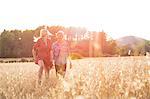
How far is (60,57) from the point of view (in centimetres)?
964

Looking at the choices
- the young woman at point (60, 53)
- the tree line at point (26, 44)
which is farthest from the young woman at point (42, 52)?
the tree line at point (26, 44)

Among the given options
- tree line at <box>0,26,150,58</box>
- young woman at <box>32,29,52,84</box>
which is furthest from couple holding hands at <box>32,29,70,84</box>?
tree line at <box>0,26,150,58</box>

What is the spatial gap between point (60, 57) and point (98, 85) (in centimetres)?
412

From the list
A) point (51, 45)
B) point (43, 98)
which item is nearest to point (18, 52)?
point (51, 45)

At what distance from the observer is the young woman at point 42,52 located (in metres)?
9.58

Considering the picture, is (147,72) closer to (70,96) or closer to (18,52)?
(70,96)

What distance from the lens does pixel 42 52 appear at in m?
9.69

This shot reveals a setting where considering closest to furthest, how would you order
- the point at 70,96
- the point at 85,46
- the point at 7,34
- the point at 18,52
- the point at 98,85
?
the point at 70,96
the point at 98,85
the point at 85,46
the point at 18,52
the point at 7,34

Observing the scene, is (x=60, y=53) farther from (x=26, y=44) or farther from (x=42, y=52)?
(x=26, y=44)

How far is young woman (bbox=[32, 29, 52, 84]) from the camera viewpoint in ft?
31.4

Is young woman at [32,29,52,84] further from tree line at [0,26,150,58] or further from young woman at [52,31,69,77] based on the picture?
tree line at [0,26,150,58]

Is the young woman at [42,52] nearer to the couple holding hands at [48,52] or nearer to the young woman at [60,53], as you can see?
the couple holding hands at [48,52]

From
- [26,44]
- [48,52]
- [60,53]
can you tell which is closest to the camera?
[60,53]

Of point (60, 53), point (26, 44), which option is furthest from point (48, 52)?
point (26, 44)
